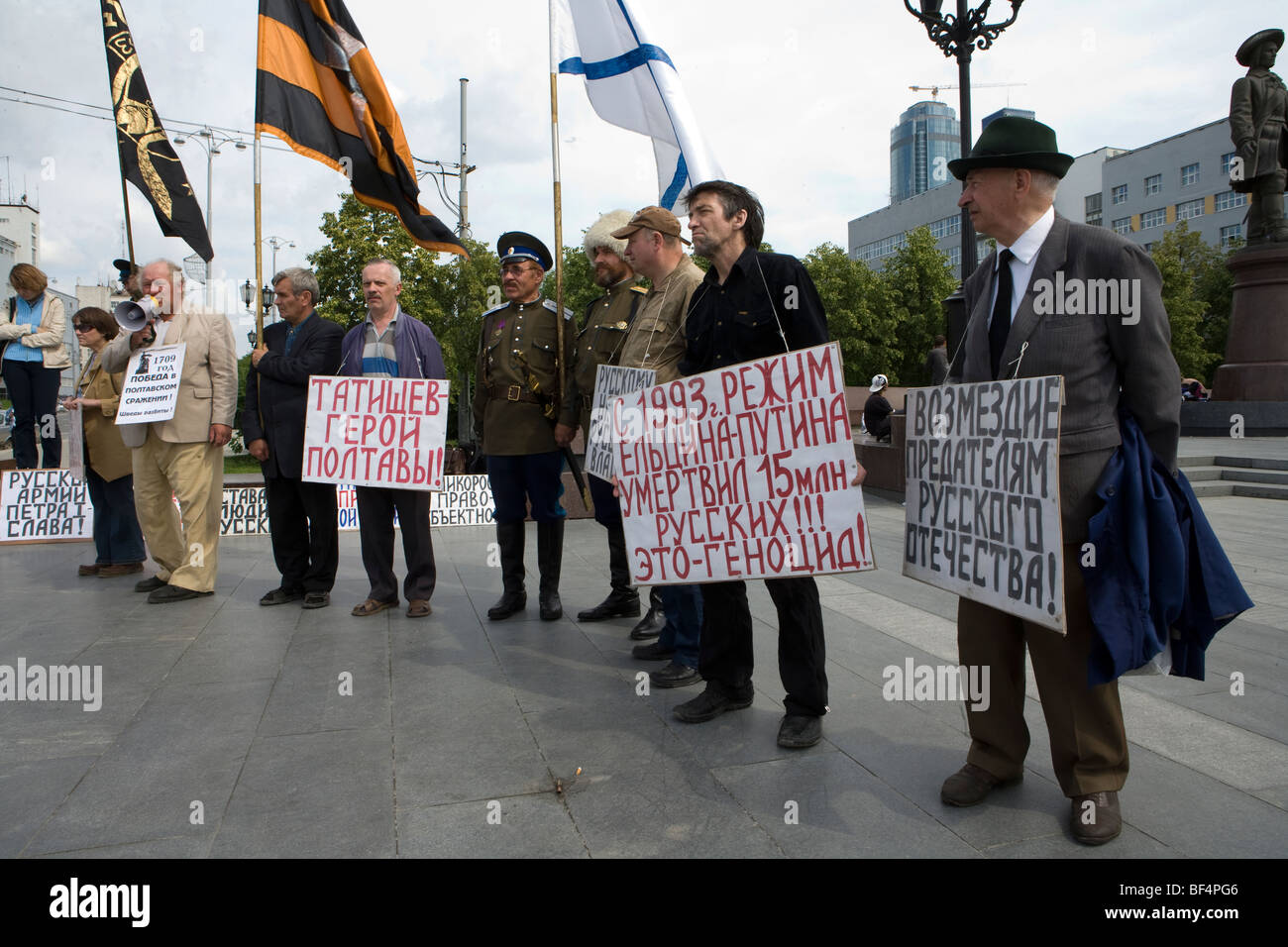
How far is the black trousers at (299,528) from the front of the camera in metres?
6.38

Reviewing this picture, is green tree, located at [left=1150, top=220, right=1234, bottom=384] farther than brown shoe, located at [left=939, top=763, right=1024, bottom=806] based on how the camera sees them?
Yes

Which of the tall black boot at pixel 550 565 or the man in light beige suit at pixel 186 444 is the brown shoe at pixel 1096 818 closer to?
the tall black boot at pixel 550 565

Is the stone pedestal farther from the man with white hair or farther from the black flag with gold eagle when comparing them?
the black flag with gold eagle

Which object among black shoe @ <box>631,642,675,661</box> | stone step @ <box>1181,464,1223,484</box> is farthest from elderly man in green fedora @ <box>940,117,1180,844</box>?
stone step @ <box>1181,464,1223,484</box>

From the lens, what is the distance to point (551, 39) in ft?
18.7

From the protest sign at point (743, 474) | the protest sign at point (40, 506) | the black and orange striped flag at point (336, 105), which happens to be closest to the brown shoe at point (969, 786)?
the protest sign at point (743, 474)

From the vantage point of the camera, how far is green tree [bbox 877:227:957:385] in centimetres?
4350

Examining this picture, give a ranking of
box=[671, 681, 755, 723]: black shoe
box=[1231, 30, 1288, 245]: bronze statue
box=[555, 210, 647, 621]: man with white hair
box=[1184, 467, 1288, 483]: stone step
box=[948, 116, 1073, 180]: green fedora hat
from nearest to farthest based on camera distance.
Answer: box=[948, 116, 1073, 180]: green fedora hat → box=[671, 681, 755, 723]: black shoe → box=[555, 210, 647, 621]: man with white hair → box=[1184, 467, 1288, 483]: stone step → box=[1231, 30, 1288, 245]: bronze statue

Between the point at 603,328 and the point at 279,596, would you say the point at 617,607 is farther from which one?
the point at 279,596

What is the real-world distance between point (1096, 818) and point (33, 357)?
33.6ft

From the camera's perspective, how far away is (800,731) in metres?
3.54

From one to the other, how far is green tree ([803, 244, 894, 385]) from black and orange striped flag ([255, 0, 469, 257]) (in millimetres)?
37647

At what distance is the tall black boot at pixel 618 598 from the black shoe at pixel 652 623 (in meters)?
0.37

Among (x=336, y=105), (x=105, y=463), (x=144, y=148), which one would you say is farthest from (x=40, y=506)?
(x=336, y=105)
